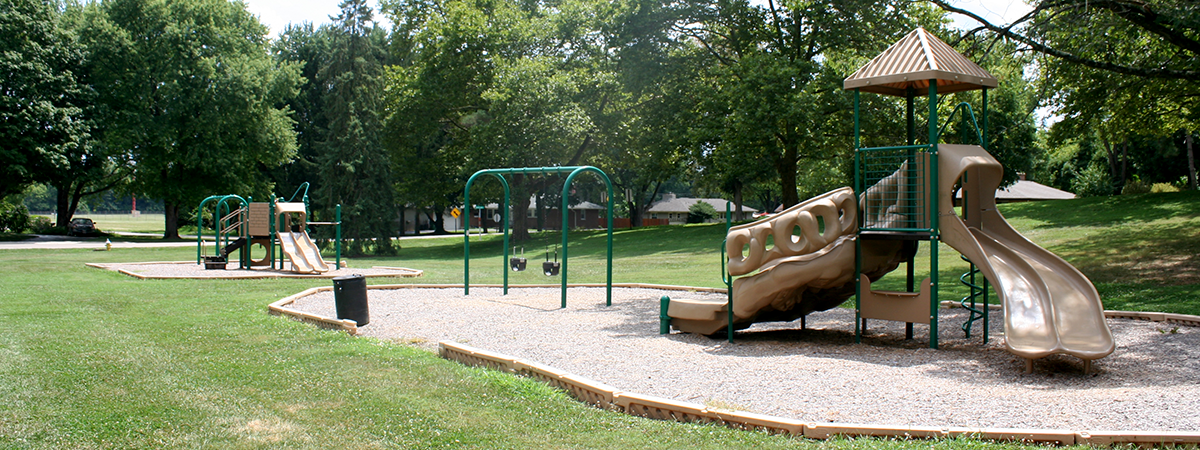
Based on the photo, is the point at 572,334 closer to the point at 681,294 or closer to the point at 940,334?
the point at 940,334

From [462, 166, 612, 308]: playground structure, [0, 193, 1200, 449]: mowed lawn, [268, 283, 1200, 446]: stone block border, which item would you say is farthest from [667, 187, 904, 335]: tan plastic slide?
[462, 166, 612, 308]: playground structure

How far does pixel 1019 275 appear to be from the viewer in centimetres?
778

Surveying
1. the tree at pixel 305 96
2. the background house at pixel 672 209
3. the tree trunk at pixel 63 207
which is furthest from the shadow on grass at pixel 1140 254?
the background house at pixel 672 209

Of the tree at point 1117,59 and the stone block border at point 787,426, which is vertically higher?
Result: the tree at point 1117,59

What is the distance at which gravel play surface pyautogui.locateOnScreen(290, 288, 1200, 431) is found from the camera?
17.7 feet

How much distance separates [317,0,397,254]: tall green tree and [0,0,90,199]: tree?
15130 millimetres

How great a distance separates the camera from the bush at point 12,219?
44125 millimetres

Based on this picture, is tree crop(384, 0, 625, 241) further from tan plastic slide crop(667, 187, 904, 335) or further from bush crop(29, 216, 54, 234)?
tan plastic slide crop(667, 187, 904, 335)

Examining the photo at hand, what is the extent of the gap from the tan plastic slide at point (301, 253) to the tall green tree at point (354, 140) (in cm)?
1171

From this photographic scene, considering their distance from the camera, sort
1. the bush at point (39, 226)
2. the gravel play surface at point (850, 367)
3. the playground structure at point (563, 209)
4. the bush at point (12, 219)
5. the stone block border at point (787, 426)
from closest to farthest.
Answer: the stone block border at point (787, 426), the gravel play surface at point (850, 367), the playground structure at point (563, 209), the bush at point (12, 219), the bush at point (39, 226)

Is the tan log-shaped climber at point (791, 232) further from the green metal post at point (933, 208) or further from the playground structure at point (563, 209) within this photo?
the playground structure at point (563, 209)

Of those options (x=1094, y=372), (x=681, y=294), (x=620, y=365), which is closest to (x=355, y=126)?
(x=681, y=294)

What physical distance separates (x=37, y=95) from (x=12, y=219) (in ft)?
35.3

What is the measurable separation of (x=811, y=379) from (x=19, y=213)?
51.8m
